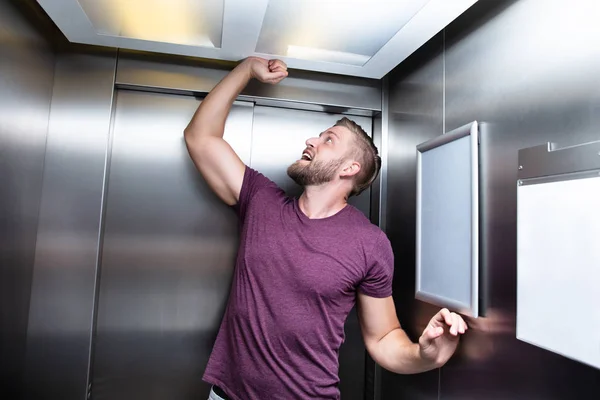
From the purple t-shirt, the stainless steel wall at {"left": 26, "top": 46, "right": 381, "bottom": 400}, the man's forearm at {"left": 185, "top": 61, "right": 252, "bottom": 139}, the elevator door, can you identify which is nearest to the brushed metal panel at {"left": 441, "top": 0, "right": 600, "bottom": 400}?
the purple t-shirt

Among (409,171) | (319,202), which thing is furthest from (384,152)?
(319,202)

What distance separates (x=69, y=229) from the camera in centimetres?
146

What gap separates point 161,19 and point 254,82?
460 mm

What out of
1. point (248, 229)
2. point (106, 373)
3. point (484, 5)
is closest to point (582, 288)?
point (484, 5)

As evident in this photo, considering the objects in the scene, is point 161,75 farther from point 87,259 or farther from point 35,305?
point 35,305

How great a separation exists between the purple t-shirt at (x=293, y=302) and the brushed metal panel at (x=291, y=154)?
40 cm

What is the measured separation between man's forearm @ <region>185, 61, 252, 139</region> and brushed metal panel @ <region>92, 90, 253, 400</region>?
0.23 meters

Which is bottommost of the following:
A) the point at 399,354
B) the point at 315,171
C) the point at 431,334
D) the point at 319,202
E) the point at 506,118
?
the point at 399,354

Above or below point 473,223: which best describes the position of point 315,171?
above

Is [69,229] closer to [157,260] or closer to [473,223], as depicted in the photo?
[157,260]

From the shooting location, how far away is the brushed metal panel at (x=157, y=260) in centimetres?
152

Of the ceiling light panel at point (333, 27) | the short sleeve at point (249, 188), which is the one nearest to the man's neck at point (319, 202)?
the short sleeve at point (249, 188)

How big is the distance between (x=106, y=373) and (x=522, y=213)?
1.52 m

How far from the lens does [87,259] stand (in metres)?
1.46
